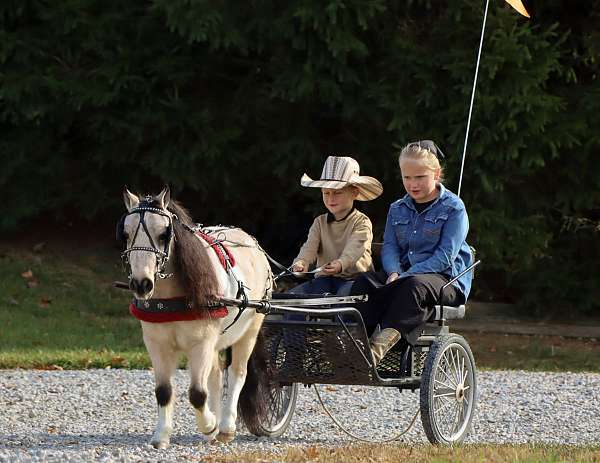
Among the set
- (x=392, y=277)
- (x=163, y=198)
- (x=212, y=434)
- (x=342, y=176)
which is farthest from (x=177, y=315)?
(x=342, y=176)

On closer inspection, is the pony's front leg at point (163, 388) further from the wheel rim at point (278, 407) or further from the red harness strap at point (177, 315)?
the wheel rim at point (278, 407)

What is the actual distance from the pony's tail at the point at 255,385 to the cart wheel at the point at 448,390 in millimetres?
998

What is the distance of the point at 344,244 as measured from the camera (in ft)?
24.8

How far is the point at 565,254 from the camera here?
595 inches

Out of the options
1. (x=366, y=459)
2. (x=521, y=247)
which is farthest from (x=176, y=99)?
(x=366, y=459)

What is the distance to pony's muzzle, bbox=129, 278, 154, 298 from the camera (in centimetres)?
583

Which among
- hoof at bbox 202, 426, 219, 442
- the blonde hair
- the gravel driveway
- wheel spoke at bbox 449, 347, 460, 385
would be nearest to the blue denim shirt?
the blonde hair

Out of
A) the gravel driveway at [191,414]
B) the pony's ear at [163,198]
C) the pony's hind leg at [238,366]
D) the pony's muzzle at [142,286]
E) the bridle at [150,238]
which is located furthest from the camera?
the gravel driveway at [191,414]

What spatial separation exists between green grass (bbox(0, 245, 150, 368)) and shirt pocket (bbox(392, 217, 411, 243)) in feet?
15.5

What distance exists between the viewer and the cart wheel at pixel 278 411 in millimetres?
7477

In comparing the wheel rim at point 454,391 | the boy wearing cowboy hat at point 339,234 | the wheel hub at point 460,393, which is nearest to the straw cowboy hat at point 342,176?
the boy wearing cowboy hat at point 339,234

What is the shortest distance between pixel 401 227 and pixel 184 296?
183 cm

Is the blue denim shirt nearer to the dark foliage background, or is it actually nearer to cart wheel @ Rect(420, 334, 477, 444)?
cart wheel @ Rect(420, 334, 477, 444)

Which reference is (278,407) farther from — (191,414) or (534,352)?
(534,352)
